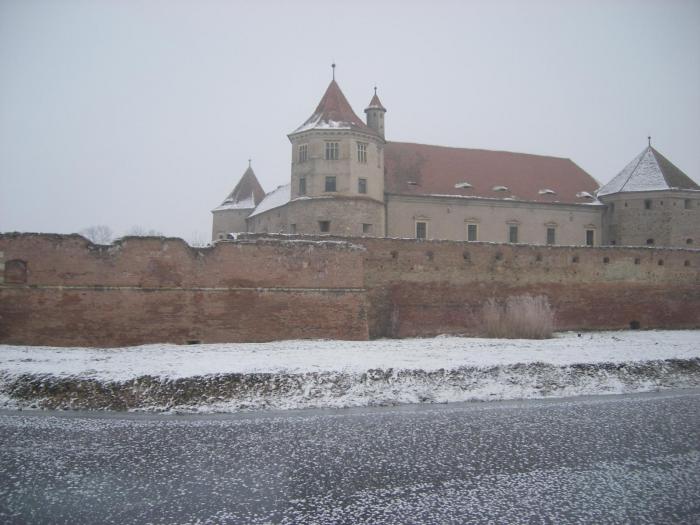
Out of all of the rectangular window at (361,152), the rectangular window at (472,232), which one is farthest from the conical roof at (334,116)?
the rectangular window at (472,232)

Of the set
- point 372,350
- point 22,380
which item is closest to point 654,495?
point 372,350

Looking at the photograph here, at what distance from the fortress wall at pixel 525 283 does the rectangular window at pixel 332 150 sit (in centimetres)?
982

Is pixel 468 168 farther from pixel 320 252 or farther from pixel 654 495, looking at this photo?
pixel 654 495

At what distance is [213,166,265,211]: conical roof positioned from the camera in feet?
A: 127

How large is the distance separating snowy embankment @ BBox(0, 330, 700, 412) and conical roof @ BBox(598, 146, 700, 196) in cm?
1898

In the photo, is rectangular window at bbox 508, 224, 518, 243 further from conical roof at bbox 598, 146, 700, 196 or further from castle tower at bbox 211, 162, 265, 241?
castle tower at bbox 211, 162, 265, 241

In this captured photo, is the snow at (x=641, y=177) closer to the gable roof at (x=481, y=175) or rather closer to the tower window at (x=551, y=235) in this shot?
the gable roof at (x=481, y=175)

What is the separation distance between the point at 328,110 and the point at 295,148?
2.47m

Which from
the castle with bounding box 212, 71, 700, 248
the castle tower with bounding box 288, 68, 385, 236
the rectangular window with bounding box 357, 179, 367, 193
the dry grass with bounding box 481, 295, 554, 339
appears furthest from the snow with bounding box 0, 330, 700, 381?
the castle with bounding box 212, 71, 700, 248

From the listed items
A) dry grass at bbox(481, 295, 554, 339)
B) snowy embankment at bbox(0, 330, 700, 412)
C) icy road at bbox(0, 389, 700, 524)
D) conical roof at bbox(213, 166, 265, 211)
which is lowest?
icy road at bbox(0, 389, 700, 524)

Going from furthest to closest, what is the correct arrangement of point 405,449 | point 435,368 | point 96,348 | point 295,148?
point 295,148, point 96,348, point 435,368, point 405,449

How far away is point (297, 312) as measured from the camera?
16562 mm

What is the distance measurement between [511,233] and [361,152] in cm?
1002

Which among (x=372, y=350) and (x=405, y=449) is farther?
(x=372, y=350)
